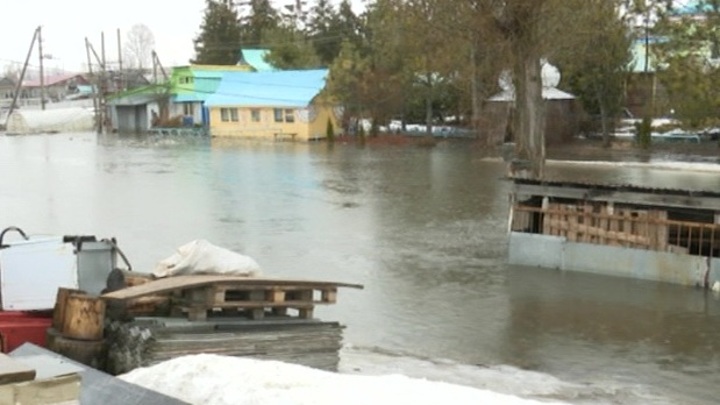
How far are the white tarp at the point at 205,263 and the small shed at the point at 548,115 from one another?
145ft

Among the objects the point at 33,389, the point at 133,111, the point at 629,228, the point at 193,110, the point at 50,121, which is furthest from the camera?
the point at 50,121

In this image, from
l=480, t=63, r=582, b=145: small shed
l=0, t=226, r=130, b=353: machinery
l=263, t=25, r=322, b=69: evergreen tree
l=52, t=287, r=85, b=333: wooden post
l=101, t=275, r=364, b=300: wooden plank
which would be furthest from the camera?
l=263, t=25, r=322, b=69: evergreen tree

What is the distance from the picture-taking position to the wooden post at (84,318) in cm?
964

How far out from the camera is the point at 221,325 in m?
10.1

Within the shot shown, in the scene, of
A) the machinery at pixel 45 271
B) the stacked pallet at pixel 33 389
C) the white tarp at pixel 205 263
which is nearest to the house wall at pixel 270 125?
the white tarp at pixel 205 263

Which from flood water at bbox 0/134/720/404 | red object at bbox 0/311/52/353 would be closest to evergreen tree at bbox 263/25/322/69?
flood water at bbox 0/134/720/404

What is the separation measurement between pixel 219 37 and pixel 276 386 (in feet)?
328

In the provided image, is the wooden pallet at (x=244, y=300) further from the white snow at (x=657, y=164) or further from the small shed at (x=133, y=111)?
the small shed at (x=133, y=111)

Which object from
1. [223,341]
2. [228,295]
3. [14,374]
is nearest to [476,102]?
[228,295]

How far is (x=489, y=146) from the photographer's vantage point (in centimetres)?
5478

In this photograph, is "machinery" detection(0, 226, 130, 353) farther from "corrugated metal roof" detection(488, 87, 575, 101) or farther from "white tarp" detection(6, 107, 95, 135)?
"white tarp" detection(6, 107, 95, 135)

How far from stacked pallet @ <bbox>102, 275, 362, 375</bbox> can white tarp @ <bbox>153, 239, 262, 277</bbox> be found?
378 mm

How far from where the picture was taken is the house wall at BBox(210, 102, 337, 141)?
6888 centimetres

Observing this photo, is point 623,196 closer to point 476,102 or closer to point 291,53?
point 476,102
